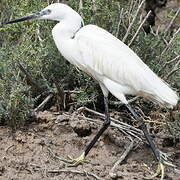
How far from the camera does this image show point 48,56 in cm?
534

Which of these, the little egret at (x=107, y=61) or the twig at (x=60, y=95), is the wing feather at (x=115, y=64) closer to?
the little egret at (x=107, y=61)

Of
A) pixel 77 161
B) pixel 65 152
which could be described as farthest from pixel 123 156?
pixel 65 152

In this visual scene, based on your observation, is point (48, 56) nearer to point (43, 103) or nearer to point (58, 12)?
point (43, 103)

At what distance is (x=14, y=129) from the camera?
4930 millimetres

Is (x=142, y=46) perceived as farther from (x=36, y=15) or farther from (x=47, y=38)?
(x=36, y=15)

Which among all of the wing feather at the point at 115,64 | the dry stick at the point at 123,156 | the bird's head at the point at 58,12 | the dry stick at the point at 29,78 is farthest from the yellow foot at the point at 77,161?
the bird's head at the point at 58,12

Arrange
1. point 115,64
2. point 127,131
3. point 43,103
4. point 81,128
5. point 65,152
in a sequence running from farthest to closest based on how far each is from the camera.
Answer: point 43,103, point 127,131, point 81,128, point 65,152, point 115,64

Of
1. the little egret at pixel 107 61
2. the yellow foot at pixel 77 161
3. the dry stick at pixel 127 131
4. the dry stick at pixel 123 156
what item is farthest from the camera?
the dry stick at pixel 127 131

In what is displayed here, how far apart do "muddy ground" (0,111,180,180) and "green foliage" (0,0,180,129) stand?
0.70 feet

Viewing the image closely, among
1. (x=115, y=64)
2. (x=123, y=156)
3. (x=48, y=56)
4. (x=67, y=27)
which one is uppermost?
(x=67, y=27)

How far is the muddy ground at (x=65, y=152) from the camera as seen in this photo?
4.42 m

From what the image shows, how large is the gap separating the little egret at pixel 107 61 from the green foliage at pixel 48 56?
2.12 feet

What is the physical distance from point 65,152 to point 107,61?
91cm

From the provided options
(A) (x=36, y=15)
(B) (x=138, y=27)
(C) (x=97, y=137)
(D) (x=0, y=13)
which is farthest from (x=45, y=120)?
(D) (x=0, y=13)
